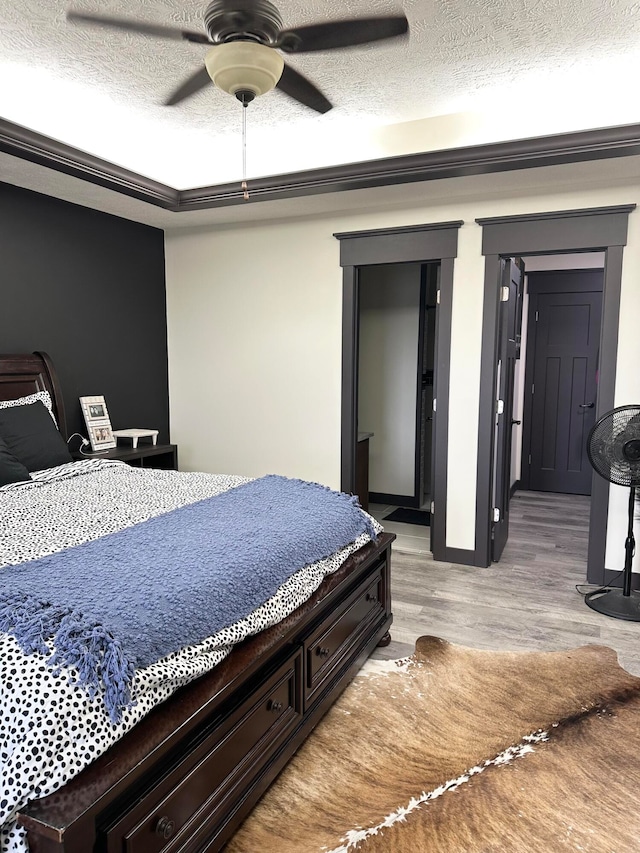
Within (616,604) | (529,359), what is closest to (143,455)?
(616,604)

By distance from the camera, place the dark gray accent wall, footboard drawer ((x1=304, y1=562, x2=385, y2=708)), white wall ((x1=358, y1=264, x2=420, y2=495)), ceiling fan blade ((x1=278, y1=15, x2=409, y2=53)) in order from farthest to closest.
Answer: white wall ((x1=358, y1=264, x2=420, y2=495)) < the dark gray accent wall < footboard drawer ((x1=304, y1=562, x2=385, y2=708)) < ceiling fan blade ((x1=278, y1=15, x2=409, y2=53))

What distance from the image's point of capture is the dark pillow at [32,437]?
3139 millimetres

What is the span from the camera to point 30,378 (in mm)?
3637

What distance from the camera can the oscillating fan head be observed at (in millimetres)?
3248

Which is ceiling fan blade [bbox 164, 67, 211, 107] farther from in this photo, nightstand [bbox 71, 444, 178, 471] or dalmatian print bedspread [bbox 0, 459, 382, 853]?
nightstand [bbox 71, 444, 178, 471]

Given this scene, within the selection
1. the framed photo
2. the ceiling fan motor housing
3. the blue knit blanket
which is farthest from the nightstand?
the ceiling fan motor housing

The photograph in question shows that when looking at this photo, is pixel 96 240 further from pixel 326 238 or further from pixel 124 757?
pixel 124 757

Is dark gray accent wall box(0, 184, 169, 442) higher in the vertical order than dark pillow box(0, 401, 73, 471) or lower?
higher

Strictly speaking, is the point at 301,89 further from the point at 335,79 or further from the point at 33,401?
the point at 33,401

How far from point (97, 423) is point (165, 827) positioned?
3159 mm

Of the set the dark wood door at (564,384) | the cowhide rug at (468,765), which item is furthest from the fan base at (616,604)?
the dark wood door at (564,384)

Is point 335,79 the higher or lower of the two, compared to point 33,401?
higher

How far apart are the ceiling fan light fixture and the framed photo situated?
8.67ft

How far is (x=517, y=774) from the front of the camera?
201 cm
